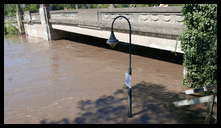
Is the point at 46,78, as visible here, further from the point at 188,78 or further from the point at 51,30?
the point at 51,30

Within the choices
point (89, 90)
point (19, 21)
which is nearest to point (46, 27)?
point (19, 21)

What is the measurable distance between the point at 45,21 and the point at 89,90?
43.8 feet

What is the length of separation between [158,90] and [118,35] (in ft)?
14.1

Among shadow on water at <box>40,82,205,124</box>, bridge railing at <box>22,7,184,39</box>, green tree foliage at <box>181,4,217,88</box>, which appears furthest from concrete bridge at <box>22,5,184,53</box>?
shadow on water at <box>40,82,205,124</box>

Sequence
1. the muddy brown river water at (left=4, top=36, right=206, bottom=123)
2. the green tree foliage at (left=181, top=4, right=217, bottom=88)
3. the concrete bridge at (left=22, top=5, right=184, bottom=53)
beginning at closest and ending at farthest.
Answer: the green tree foliage at (left=181, top=4, right=217, bottom=88), the muddy brown river water at (left=4, top=36, right=206, bottom=123), the concrete bridge at (left=22, top=5, right=184, bottom=53)

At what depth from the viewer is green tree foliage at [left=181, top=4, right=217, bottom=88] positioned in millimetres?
5696

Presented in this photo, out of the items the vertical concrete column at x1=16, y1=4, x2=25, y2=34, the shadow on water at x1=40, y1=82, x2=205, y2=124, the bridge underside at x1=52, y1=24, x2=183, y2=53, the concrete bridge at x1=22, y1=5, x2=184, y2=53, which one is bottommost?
the shadow on water at x1=40, y1=82, x2=205, y2=124

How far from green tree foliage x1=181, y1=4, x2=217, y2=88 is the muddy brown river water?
1036 mm

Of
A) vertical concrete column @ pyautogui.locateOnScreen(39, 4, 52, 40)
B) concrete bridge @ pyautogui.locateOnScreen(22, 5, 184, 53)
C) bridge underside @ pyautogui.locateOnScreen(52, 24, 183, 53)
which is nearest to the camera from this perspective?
concrete bridge @ pyautogui.locateOnScreen(22, 5, 184, 53)

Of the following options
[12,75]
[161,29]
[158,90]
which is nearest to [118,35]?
[161,29]

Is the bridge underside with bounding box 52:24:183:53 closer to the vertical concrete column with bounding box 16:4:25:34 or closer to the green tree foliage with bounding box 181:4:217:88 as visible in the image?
the green tree foliage with bounding box 181:4:217:88

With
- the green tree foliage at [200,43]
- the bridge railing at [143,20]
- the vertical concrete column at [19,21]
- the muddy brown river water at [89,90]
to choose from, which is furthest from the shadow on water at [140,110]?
the vertical concrete column at [19,21]

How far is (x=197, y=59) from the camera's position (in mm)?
6305

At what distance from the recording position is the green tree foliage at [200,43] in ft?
18.7
